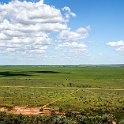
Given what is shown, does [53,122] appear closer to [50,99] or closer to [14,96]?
[50,99]

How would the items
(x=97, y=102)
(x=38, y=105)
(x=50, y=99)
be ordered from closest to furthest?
(x=38, y=105) → (x=97, y=102) → (x=50, y=99)

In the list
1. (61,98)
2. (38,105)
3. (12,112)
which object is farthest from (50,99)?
(12,112)

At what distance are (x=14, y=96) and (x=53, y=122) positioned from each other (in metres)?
29.0

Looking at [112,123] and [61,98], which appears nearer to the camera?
[112,123]

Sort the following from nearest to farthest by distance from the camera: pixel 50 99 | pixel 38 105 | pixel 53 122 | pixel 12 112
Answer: pixel 53 122 < pixel 12 112 < pixel 38 105 < pixel 50 99

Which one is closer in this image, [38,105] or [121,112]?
[121,112]

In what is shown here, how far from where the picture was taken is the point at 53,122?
4541cm

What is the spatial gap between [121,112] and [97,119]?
968cm

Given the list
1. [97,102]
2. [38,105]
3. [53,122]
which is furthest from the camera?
[97,102]

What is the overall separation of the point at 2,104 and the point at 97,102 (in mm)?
17722

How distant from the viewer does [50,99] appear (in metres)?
69.1

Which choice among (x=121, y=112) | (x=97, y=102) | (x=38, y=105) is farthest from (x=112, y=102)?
(x=38, y=105)

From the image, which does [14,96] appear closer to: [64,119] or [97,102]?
[97,102]

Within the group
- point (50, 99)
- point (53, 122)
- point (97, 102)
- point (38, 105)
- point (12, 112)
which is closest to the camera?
point (53, 122)
